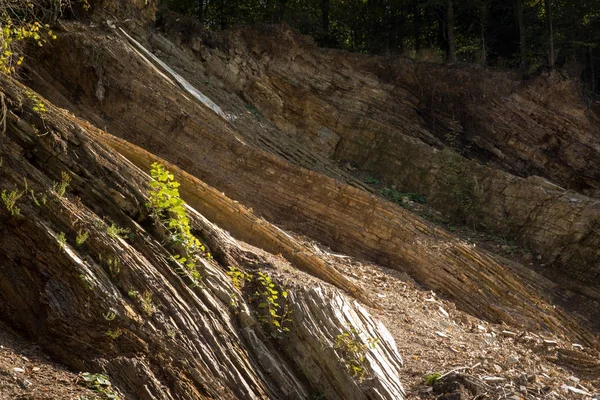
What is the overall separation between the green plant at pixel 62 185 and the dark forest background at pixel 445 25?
38.1 feet

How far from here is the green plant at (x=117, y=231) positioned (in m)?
6.64

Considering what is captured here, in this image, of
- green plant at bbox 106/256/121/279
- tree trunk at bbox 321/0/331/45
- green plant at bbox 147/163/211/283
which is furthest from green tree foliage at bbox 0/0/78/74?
tree trunk at bbox 321/0/331/45

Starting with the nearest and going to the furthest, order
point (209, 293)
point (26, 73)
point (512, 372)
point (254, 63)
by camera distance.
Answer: point (209, 293)
point (512, 372)
point (26, 73)
point (254, 63)

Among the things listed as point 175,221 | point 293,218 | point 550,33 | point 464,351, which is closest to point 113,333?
point 175,221

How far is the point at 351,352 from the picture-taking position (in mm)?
6883

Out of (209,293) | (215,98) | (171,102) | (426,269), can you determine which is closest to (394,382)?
(209,293)

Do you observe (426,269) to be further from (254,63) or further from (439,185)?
(254,63)

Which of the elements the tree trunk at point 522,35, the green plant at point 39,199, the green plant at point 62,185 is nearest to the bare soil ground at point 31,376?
the green plant at point 39,199

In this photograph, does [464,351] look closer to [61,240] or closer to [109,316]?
[109,316]

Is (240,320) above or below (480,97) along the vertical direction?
below

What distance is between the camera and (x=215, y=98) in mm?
13328

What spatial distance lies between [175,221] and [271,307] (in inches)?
50.1

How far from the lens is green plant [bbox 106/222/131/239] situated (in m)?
6.64

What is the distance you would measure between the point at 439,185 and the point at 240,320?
7.37m
